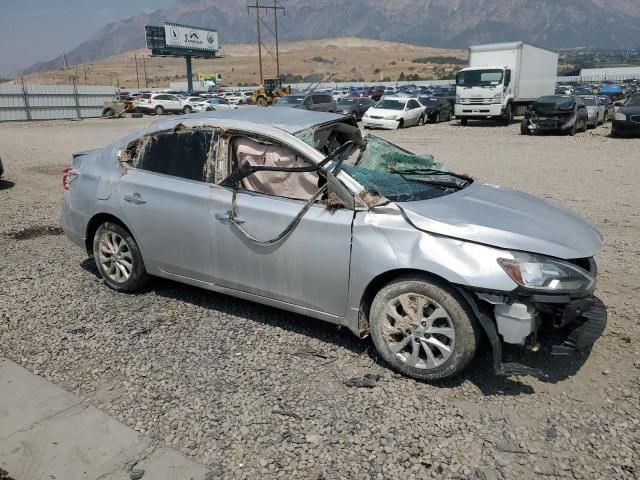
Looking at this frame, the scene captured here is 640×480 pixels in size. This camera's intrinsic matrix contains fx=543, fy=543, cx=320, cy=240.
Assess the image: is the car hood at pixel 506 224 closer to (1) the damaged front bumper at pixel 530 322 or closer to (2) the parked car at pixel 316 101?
(1) the damaged front bumper at pixel 530 322

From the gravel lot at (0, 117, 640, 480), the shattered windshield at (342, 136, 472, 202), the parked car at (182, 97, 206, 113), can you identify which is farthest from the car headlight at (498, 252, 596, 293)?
the parked car at (182, 97, 206, 113)

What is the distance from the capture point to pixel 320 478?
2777 mm

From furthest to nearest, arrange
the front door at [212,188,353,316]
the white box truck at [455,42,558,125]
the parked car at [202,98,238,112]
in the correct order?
the parked car at [202,98,238,112]
the white box truck at [455,42,558,125]
the front door at [212,188,353,316]

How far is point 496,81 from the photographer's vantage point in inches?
946

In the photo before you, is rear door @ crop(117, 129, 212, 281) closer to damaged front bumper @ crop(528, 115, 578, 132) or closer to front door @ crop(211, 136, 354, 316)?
front door @ crop(211, 136, 354, 316)

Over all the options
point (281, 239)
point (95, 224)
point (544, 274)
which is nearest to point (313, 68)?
point (95, 224)

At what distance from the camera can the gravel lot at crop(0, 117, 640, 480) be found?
9.54 feet

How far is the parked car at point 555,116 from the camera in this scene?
65.4ft

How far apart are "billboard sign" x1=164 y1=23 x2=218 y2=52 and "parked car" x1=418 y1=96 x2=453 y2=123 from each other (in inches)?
1877

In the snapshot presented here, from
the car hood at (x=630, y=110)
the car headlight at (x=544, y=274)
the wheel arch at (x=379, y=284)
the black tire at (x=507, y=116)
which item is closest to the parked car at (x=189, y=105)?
the black tire at (x=507, y=116)

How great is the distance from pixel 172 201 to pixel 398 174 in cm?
186

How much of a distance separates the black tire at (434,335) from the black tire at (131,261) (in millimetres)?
2309

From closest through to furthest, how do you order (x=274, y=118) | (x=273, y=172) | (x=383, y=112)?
(x=273, y=172), (x=274, y=118), (x=383, y=112)

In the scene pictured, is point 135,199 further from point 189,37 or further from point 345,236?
point 189,37
